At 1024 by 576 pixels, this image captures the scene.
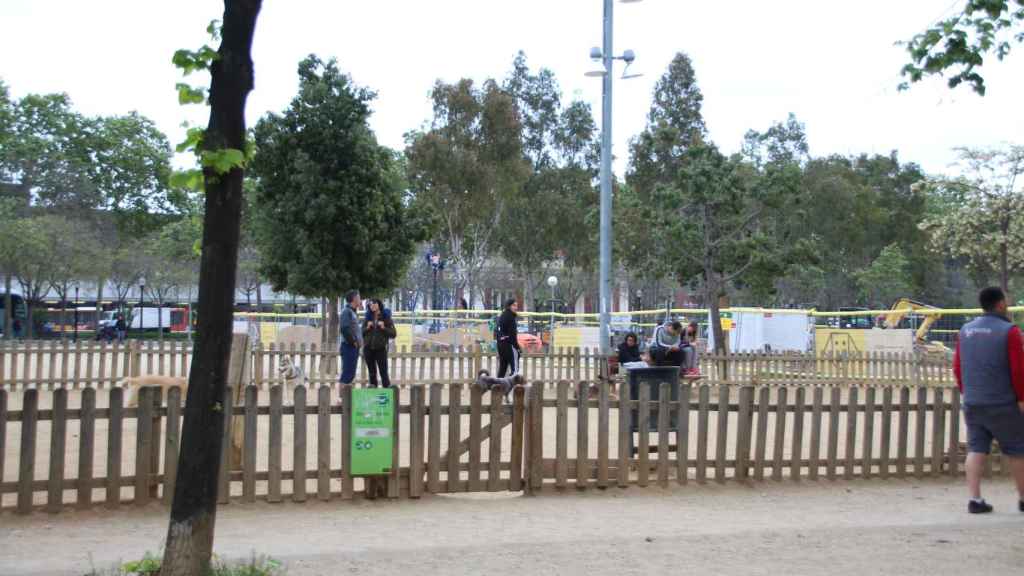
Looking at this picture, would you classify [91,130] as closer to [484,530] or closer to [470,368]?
[470,368]

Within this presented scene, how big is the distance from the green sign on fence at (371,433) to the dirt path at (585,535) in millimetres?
327

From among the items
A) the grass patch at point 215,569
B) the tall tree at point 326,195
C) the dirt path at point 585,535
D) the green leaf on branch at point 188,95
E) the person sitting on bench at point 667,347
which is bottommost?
the dirt path at point 585,535

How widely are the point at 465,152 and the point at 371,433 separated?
3713 centimetres

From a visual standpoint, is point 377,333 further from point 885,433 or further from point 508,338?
point 885,433

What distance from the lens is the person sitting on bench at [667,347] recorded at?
1270 cm

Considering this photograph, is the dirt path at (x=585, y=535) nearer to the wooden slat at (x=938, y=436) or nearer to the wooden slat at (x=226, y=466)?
the wooden slat at (x=226, y=466)

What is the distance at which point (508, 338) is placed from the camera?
16922 millimetres

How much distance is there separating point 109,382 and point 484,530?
44.0ft

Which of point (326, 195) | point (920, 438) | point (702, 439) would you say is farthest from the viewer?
point (326, 195)

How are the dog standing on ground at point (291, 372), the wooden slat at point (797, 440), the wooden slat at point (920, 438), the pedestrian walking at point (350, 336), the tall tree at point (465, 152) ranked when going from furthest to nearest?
the tall tree at point (465, 152)
the dog standing on ground at point (291, 372)
the pedestrian walking at point (350, 336)
the wooden slat at point (920, 438)
the wooden slat at point (797, 440)

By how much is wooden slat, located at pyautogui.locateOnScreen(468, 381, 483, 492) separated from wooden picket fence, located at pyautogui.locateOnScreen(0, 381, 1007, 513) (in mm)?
12

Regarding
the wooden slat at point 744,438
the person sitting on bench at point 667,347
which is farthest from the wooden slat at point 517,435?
the person sitting on bench at point 667,347

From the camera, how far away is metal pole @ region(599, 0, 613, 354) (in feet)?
56.4

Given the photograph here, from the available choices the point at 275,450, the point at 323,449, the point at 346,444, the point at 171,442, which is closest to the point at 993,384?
the point at 346,444
